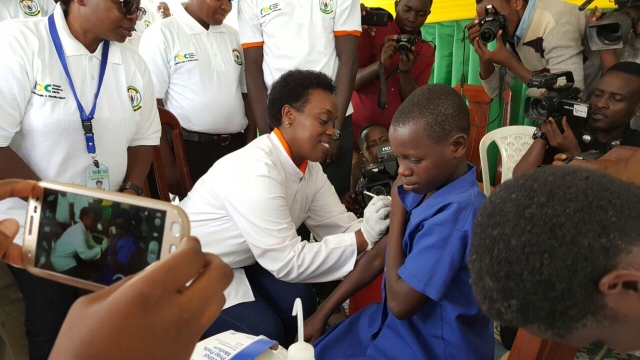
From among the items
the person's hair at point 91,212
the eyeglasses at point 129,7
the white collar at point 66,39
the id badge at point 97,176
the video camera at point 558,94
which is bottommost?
the id badge at point 97,176

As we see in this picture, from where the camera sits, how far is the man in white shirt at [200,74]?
2.21m

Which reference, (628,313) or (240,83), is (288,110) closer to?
(240,83)

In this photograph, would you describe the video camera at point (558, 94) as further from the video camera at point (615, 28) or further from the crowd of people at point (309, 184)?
the video camera at point (615, 28)

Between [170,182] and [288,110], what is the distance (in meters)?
0.76

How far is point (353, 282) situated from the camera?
1.47 meters

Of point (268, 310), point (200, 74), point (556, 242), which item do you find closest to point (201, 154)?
point (200, 74)

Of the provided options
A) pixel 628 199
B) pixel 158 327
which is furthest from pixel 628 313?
pixel 158 327

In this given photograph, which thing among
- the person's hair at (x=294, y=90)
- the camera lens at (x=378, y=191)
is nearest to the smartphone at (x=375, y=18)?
the person's hair at (x=294, y=90)

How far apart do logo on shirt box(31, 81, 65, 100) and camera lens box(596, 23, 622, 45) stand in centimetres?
204

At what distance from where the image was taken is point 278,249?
145 cm

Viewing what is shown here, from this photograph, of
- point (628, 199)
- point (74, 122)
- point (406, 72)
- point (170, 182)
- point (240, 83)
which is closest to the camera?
point (628, 199)

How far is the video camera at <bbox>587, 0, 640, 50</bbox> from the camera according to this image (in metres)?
1.95

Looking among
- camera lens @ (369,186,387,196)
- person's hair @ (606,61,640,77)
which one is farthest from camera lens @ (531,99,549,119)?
camera lens @ (369,186,387,196)

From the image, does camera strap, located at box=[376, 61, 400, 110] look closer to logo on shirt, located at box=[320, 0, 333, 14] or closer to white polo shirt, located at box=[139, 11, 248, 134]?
logo on shirt, located at box=[320, 0, 333, 14]
